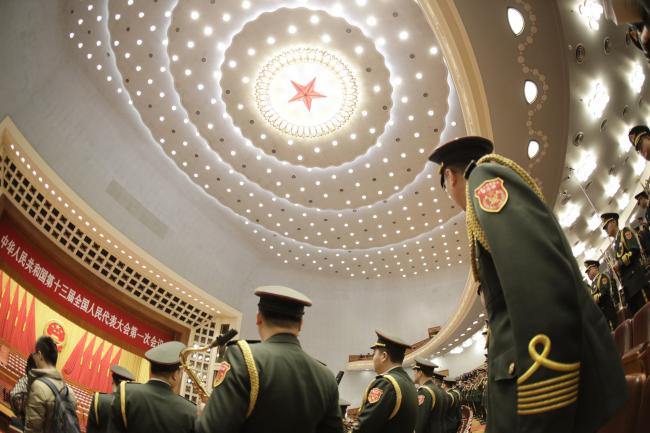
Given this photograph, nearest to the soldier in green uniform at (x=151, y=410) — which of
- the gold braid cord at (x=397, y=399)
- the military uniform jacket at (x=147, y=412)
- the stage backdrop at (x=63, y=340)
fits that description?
the military uniform jacket at (x=147, y=412)

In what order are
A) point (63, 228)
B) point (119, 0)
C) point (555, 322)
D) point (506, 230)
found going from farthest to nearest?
point (63, 228), point (119, 0), point (506, 230), point (555, 322)

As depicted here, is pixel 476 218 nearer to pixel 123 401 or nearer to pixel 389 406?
pixel 389 406

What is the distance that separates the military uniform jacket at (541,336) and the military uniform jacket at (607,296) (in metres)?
4.17

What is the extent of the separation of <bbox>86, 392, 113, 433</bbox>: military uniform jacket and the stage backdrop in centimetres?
679

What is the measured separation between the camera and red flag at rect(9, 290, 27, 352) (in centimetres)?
896

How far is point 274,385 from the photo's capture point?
1734 mm

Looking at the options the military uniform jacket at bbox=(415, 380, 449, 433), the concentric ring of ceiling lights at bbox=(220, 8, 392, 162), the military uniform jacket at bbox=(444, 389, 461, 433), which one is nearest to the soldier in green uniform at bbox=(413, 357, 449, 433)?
the military uniform jacket at bbox=(415, 380, 449, 433)

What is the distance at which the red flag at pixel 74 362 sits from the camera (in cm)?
1062

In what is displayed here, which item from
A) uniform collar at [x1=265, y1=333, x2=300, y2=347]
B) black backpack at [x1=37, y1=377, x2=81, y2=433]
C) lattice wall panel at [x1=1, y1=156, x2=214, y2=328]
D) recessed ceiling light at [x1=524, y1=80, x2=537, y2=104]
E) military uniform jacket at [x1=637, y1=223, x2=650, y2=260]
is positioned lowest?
black backpack at [x1=37, y1=377, x2=81, y2=433]

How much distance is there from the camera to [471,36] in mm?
5941

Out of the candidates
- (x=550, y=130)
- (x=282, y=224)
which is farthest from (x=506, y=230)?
(x=282, y=224)

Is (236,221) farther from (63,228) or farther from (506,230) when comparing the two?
(506,230)

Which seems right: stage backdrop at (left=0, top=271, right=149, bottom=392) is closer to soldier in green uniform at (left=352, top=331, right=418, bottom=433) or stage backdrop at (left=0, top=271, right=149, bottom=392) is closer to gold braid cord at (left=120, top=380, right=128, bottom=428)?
gold braid cord at (left=120, top=380, right=128, bottom=428)

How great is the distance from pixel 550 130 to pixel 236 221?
1045 cm
